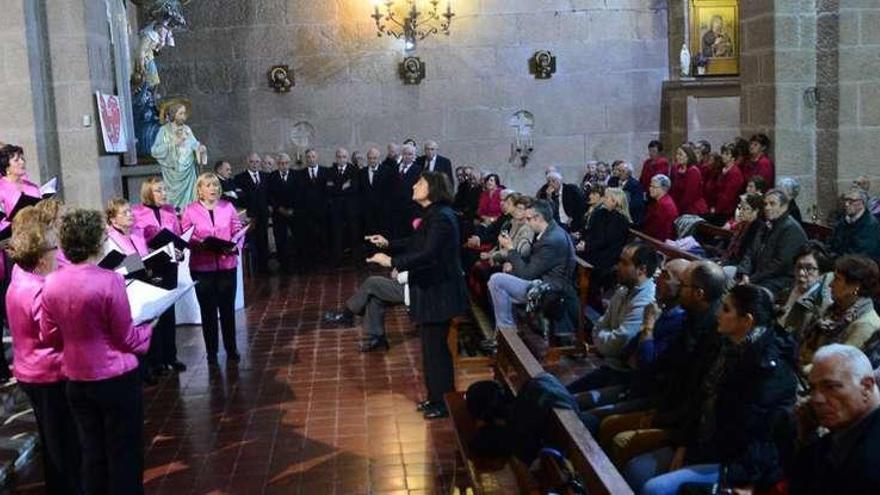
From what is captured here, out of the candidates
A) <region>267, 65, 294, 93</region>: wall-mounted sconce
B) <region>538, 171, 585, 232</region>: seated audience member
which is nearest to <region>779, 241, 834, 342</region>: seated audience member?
<region>538, 171, 585, 232</region>: seated audience member

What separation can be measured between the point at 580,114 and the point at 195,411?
31.1ft

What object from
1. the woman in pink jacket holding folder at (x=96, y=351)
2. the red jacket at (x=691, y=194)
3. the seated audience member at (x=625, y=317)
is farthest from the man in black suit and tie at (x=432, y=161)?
the woman in pink jacket holding folder at (x=96, y=351)

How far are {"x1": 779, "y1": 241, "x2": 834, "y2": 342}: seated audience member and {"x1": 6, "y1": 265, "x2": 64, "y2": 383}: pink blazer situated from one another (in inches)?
157

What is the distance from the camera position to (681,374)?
4879mm

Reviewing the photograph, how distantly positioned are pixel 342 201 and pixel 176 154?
12.2 feet

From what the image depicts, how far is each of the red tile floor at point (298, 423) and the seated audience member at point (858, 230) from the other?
296cm

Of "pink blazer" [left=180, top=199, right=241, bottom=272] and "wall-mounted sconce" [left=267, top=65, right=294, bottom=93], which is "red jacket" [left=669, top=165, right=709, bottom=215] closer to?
"pink blazer" [left=180, top=199, right=241, bottom=272]

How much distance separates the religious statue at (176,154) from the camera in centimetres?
Answer: 1053

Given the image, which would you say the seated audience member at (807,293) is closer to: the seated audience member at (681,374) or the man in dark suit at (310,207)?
the seated audience member at (681,374)

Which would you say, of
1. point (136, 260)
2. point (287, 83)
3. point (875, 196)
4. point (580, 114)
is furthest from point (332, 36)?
point (136, 260)

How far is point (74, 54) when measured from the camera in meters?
9.97

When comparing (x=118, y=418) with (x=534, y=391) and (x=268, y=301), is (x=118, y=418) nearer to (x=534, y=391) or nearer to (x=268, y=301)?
(x=534, y=391)

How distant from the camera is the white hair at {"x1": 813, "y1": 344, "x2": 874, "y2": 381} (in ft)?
11.1

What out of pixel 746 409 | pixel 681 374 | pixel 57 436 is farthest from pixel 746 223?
pixel 57 436
